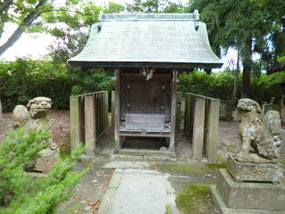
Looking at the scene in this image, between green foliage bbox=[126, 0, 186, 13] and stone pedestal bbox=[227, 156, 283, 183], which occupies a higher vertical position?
green foliage bbox=[126, 0, 186, 13]

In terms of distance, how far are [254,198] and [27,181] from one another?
10.4ft

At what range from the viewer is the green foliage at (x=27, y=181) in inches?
53.4

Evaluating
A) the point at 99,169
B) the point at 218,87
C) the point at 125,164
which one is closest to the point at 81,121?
the point at 99,169

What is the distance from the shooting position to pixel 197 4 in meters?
10.4

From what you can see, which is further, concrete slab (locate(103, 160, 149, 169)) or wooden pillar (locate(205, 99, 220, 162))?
wooden pillar (locate(205, 99, 220, 162))

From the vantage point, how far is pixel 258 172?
2.91 metres

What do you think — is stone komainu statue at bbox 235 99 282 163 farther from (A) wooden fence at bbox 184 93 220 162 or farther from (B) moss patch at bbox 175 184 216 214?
(A) wooden fence at bbox 184 93 220 162

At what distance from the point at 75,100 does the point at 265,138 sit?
15.2ft

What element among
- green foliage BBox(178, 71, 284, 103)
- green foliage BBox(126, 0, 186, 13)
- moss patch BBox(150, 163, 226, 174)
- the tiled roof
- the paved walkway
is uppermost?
green foliage BBox(126, 0, 186, 13)

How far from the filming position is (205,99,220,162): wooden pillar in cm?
512

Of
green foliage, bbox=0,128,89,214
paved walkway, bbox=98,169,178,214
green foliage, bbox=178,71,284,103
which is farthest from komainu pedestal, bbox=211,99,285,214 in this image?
green foliage, bbox=178,71,284,103

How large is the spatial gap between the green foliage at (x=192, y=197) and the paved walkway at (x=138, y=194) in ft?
0.46

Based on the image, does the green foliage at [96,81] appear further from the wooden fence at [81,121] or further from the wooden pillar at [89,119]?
the wooden pillar at [89,119]

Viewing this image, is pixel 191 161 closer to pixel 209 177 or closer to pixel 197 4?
pixel 209 177
